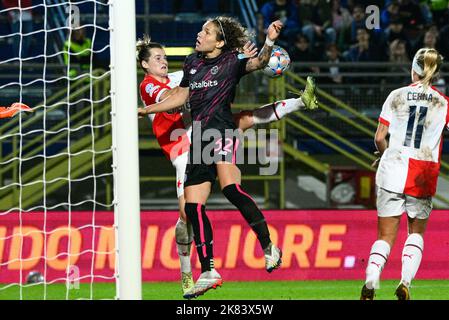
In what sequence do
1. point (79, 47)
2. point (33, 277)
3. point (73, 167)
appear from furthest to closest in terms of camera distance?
point (79, 47), point (73, 167), point (33, 277)

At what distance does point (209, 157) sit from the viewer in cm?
730

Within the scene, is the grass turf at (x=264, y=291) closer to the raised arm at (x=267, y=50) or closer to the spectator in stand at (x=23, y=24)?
the raised arm at (x=267, y=50)

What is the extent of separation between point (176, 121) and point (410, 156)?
74.3 inches

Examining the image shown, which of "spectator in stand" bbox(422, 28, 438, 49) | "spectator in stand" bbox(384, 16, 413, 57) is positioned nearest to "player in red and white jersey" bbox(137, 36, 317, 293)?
"spectator in stand" bbox(384, 16, 413, 57)

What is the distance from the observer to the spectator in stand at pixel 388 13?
14.4 metres

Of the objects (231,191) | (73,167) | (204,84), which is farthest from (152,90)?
(73,167)

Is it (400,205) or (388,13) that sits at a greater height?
(388,13)

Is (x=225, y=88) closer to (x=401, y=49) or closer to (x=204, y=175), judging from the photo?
(x=204, y=175)

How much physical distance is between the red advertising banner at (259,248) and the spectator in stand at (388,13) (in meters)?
4.42

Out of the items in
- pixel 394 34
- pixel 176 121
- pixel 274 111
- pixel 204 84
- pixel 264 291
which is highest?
pixel 394 34

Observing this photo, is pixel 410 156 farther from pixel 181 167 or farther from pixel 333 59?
pixel 333 59

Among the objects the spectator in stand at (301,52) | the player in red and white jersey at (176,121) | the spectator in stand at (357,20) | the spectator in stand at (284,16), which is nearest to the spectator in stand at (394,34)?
the spectator in stand at (357,20)

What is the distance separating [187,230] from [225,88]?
4.47 ft

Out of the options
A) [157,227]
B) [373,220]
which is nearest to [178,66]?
[157,227]
